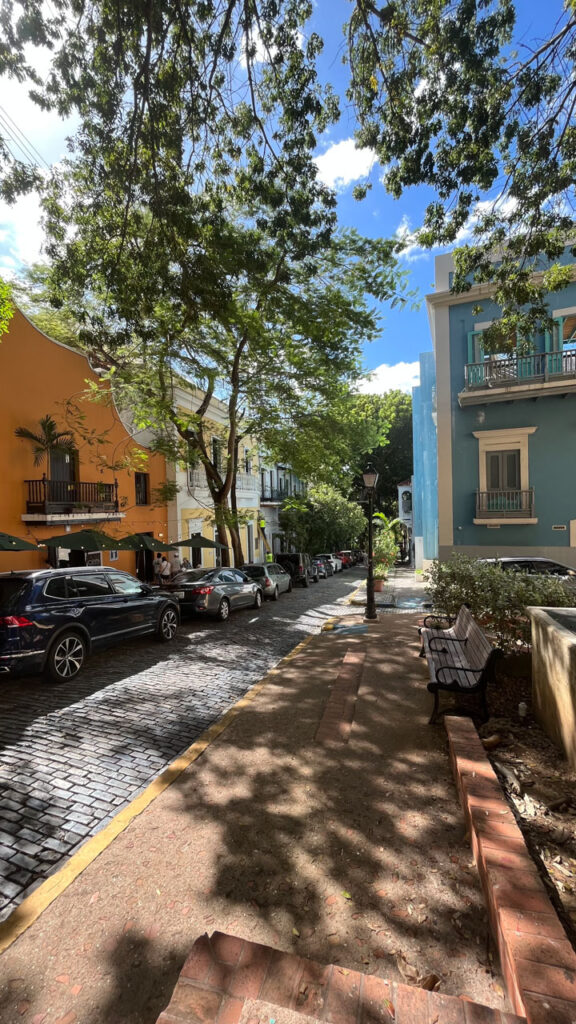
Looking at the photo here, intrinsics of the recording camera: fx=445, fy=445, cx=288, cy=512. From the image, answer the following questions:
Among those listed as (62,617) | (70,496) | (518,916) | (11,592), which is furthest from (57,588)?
(70,496)

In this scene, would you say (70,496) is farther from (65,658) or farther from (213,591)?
(65,658)

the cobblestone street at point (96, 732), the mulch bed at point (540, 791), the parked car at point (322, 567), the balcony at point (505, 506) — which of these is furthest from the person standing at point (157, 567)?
the mulch bed at point (540, 791)

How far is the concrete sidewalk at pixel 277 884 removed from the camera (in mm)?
1995

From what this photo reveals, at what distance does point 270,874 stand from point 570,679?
8.16 ft

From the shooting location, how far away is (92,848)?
2.83 metres

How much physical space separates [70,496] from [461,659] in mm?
13738

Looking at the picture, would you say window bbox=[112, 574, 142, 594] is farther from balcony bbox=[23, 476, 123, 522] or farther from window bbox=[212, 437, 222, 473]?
window bbox=[212, 437, 222, 473]

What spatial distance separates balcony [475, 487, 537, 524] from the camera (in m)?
13.9

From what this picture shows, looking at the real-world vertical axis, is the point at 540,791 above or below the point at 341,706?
above

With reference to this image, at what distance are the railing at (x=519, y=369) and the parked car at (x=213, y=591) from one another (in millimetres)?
9647

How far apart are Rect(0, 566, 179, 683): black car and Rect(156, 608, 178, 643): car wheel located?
0.50m

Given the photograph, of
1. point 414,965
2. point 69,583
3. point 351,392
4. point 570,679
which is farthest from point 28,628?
point 351,392

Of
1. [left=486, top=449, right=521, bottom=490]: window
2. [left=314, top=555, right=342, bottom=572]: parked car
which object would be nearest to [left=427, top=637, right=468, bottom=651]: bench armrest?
[left=486, top=449, right=521, bottom=490]: window

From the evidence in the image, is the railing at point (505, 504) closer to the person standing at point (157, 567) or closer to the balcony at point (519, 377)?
the balcony at point (519, 377)
